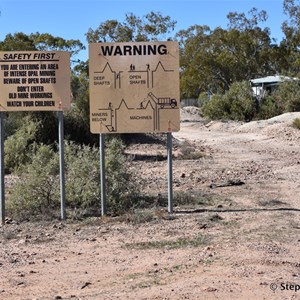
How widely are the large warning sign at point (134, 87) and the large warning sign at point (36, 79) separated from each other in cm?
44

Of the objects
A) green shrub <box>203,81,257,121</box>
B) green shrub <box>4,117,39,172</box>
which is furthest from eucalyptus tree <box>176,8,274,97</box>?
green shrub <box>4,117,39,172</box>

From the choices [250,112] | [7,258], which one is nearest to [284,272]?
[7,258]

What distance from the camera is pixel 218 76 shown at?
217ft

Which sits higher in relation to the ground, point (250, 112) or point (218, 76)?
point (218, 76)

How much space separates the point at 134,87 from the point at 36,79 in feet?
4.88

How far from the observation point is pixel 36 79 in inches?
374

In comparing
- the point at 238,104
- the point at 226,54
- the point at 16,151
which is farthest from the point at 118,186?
the point at 226,54

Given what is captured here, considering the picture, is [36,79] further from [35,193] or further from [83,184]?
[83,184]

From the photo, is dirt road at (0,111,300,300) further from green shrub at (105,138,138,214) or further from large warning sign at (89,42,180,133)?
large warning sign at (89,42,180,133)

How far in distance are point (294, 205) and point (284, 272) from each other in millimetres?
4258

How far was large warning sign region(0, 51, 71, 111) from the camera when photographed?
9.45 m

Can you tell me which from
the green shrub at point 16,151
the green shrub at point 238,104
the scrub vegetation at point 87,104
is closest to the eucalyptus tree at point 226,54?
the scrub vegetation at point 87,104

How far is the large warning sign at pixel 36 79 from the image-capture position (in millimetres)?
9453

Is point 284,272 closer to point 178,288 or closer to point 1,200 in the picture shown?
point 178,288
